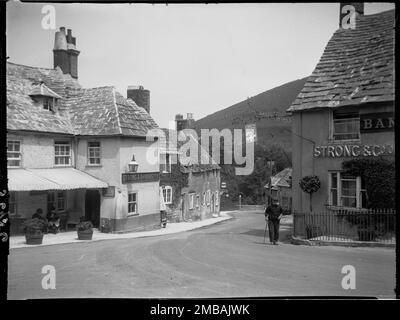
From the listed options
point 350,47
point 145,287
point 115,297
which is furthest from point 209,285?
point 350,47

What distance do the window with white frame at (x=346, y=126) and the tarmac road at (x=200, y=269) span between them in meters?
2.62

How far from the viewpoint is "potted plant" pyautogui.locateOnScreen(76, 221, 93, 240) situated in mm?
7377

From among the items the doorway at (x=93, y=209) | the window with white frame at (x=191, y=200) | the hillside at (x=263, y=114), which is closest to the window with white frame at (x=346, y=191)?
the hillside at (x=263, y=114)

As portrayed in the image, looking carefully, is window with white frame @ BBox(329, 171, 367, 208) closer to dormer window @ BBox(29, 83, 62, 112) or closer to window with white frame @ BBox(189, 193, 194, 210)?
dormer window @ BBox(29, 83, 62, 112)

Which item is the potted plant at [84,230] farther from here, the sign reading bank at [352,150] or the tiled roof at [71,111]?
the sign reading bank at [352,150]

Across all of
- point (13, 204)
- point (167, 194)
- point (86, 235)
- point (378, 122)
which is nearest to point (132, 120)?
point (86, 235)

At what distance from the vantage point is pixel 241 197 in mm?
8820

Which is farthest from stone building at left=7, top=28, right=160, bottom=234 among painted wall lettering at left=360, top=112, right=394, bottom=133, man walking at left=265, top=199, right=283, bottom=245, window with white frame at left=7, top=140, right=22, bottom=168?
painted wall lettering at left=360, top=112, right=394, bottom=133

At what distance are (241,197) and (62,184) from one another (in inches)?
180

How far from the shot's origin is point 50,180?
24.7 ft

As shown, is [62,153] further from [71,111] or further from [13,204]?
[13,204]

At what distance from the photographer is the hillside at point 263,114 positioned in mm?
5590
